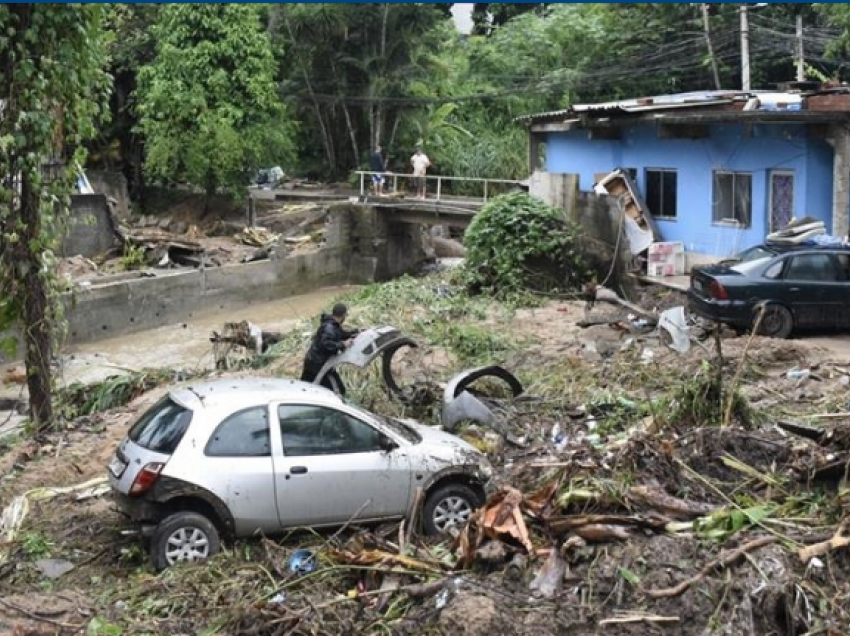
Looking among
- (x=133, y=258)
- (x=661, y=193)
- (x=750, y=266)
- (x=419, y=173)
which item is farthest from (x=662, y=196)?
(x=133, y=258)

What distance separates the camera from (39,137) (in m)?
12.1

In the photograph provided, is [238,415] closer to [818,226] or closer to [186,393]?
[186,393]

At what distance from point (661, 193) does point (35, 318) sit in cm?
1550

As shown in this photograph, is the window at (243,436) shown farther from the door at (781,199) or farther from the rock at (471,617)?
the door at (781,199)

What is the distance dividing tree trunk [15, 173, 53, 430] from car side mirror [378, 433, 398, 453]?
17.2 feet

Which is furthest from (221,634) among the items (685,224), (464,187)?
(464,187)

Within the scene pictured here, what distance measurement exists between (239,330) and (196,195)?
22679 mm

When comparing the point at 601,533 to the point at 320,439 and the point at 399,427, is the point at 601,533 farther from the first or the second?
the point at 399,427

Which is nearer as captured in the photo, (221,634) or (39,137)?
(221,634)

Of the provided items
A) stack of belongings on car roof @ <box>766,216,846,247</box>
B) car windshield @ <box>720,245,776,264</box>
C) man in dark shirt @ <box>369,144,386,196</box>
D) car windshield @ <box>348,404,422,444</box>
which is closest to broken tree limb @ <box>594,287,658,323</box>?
car windshield @ <box>720,245,776,264</box>

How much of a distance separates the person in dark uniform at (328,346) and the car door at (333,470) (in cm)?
322

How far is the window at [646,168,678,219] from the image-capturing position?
24.2 meters

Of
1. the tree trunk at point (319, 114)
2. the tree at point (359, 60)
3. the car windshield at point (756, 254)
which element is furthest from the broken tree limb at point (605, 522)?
the tree trunk at point (319, 114)

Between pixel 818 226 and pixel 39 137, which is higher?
pixel 39 137
